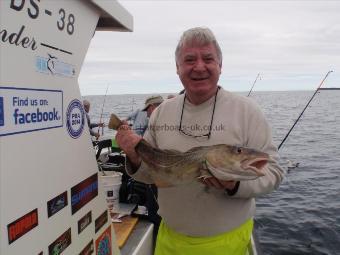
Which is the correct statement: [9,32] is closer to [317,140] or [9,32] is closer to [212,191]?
[212,191]

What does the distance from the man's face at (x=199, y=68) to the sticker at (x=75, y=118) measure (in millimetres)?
911

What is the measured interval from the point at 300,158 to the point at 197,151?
1870 cm

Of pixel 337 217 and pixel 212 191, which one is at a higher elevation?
pixel 212 191

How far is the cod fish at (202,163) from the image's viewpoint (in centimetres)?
272

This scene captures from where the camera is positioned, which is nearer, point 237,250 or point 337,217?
point 237,250

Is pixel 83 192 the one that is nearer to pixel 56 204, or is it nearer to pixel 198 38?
pixel 56 204

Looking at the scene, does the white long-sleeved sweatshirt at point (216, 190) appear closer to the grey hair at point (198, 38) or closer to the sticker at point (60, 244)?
the grey hair at point (198, 38)

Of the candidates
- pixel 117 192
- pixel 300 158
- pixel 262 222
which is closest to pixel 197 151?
pixel 117 192

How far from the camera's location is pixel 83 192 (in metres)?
2.83

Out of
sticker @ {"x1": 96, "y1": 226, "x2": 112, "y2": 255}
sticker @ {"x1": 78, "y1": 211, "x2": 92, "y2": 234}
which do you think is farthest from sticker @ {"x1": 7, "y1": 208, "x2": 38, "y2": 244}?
sticker @ {"x1": 96, "y1": 226, "x2": 112, "y2": 255}

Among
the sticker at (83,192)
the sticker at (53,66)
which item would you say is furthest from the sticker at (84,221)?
the sticker at (53,66)

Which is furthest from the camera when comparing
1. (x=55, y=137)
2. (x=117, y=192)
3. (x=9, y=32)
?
(x=117, y=192)

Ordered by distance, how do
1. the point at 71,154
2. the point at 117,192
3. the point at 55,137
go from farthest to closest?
1. the point at 117,192
2. the point at 71,154
3. the point at 55,137

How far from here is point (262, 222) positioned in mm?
10586
